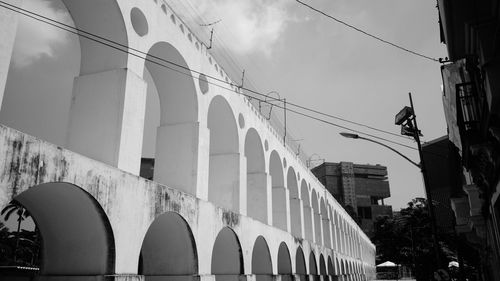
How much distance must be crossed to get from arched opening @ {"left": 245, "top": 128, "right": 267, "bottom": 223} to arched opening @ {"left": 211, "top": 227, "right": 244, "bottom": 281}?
4104 millimetres

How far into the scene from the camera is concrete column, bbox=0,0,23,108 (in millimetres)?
7023

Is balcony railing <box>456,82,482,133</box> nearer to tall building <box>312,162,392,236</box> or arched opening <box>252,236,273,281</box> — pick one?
arched opening <box>252,236,273,281</box>

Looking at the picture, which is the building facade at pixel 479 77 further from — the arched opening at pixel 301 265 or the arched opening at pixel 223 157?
the arched opening at pixel 301 265

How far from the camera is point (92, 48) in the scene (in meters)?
10.5

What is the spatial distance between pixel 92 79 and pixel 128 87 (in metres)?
1.01

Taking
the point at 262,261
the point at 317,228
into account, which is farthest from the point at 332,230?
the point at 262,261

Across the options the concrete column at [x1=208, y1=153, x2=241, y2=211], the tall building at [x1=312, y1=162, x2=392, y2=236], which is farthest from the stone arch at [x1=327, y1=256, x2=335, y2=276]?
the tall building at [x1=312, y1=162, x2=392, y2=236]

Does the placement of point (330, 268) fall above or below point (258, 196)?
below

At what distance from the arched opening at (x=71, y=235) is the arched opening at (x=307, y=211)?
20.4m

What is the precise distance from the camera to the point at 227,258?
1483cm

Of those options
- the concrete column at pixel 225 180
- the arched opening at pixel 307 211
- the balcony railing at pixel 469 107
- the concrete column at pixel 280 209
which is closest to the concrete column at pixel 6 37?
the balcony railing at pixel 469 107

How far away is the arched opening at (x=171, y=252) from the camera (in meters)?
11.4

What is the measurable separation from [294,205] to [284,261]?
5.05m

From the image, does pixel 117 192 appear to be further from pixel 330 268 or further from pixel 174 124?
pixel 330 268
